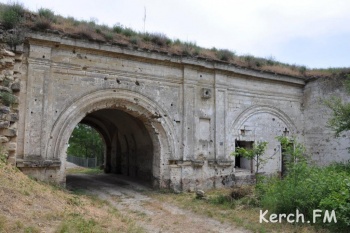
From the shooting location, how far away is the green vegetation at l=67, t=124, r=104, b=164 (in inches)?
1230

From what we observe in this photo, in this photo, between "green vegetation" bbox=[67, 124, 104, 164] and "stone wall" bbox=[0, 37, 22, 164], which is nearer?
"stone wall" bbox=[0, 37, 22, 164]

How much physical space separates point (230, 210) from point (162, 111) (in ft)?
13.2

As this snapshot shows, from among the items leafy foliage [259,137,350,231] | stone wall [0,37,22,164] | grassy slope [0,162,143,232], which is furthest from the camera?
stone wall [0,37,22,164]

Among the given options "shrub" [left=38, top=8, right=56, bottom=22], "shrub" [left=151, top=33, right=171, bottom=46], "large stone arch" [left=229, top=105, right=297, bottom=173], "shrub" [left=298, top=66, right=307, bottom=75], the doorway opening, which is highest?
"shrub" [left=38, top=8, right=56, bottom=22]

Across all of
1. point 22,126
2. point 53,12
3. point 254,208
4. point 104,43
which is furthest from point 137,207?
point 53,12

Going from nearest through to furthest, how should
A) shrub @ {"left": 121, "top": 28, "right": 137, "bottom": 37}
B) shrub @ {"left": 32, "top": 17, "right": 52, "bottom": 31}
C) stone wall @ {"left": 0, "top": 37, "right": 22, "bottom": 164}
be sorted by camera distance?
1. stone wall @ {"left": 0, "top": 37, "right": 22, "bottom": 164}
2. shrub @ {"left": 32, "top": 17, "right": 52, "bottom": 31}
3. shrub @ {"left": 121, "top": 28, "right": 137, "bottom": 37}

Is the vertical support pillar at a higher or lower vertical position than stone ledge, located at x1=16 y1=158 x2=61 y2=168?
higher

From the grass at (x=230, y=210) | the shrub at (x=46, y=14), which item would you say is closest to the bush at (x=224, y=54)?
the grass at (x=230, y=210)

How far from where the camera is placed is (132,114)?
10.9 m

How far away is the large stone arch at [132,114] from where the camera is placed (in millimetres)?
9359

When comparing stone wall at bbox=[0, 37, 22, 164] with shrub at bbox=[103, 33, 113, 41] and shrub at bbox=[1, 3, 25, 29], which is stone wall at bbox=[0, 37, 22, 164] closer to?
shrub at bbox=[1, 3, 25, 29]

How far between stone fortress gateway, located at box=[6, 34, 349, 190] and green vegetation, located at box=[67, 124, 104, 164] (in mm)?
16886

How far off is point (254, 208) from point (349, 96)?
7557 mm

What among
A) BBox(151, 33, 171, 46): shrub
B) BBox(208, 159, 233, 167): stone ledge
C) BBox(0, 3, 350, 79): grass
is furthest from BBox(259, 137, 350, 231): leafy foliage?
BBox(151, 33, 171, 46): shrub
